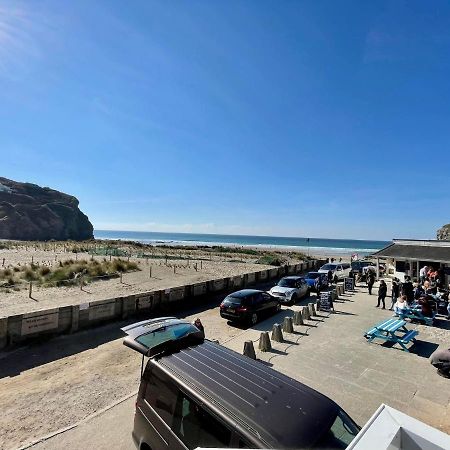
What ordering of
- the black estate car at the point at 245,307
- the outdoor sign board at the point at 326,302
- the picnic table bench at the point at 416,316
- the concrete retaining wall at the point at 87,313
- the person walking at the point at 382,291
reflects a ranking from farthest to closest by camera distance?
1. the person walking at the point at 382,291
2. the outdoor sign board at the point at 326,302
3. the black estate car at the point at 245,307
4. the picnic table bench at the point at 416,316
5. the concrete retaining wall at the point at 87,313

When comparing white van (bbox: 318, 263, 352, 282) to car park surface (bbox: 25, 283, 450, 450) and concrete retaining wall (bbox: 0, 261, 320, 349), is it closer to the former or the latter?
concrete retaining wall (bbox: 0, 261, 320, 349)

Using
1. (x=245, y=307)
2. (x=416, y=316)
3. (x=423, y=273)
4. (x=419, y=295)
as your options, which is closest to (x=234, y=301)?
(x=245, y=307)

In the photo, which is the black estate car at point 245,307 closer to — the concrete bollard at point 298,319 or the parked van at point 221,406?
the concrete bollard at point 298,319

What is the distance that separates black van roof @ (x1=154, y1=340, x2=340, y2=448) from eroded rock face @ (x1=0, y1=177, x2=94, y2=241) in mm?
125372

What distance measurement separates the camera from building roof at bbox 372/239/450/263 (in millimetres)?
20562

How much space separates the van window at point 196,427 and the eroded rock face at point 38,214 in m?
126

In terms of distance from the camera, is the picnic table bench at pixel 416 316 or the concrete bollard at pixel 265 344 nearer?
the concrete bollard at pixel 265 344

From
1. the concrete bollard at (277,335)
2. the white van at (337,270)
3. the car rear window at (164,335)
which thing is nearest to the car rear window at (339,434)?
the car rear window at (164,335)

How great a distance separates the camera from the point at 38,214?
117 metres

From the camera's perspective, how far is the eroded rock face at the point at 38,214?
365ft

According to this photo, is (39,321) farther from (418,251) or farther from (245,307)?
(418,251)

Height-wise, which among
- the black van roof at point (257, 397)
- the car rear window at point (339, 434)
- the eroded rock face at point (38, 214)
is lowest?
the car rear window at point (339, 434)

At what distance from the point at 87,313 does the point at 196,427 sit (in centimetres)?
1073

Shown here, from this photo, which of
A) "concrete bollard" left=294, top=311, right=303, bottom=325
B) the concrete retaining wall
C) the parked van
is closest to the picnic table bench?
"concrete bollard" left=294, top=311, right=303, bottom=325
